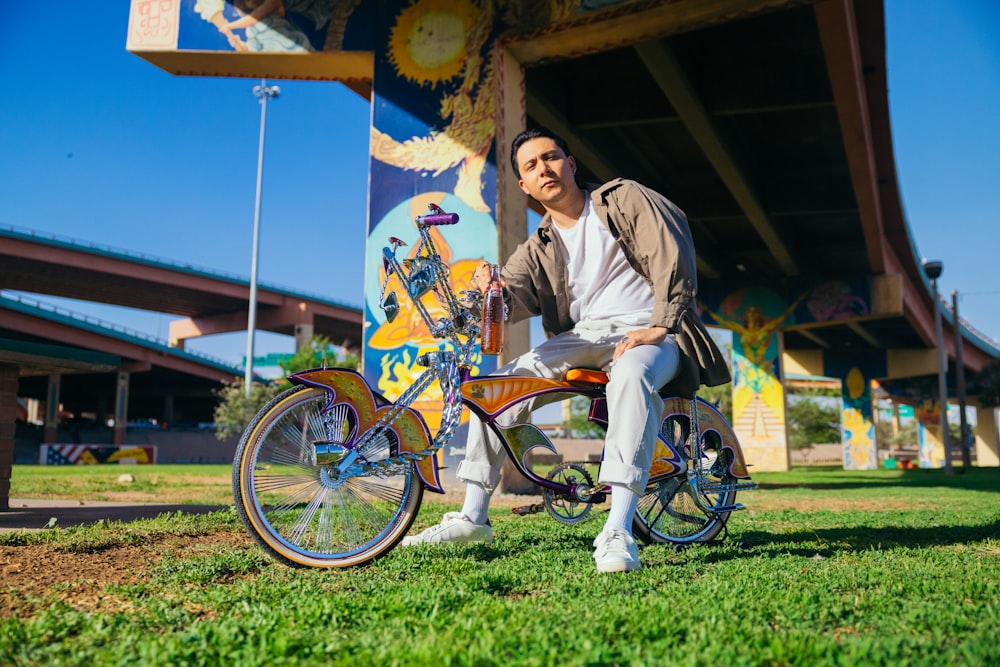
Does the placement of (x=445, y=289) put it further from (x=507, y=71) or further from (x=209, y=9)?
(x=209, y=9)

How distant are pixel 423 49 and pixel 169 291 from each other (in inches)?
1567

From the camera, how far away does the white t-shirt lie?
3.49 m

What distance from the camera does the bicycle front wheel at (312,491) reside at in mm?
2832

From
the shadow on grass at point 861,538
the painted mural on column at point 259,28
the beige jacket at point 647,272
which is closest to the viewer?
the beige jacket at point 647,272

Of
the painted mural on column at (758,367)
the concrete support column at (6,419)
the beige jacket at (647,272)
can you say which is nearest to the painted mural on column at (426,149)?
the concrete support column at (6,419)

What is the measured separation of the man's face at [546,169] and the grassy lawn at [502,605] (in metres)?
1.64

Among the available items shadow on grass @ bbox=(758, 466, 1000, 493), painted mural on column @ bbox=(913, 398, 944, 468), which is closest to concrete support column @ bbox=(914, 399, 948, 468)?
painted mural on column @ bbox=(913, 398, 944, 468)

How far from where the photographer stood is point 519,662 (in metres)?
1.63

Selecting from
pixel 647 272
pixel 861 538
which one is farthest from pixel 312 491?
pixel 861 538

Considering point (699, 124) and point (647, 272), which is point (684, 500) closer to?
point (647, 272)

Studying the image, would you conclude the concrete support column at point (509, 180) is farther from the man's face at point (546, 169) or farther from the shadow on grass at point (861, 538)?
the man's face at point (546, 169)

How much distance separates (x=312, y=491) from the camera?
298cm

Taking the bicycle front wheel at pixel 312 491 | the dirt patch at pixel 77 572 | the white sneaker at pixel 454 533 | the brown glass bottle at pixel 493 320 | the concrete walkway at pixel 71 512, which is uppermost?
the brown glass bottle at pixel 493 320

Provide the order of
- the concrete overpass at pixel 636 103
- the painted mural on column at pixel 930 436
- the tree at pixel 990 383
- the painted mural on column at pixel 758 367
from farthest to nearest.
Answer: the painted mural on column at pixel 930 436
the tree at pixel 990 383
the painted mural on column at pixel 758 367
the concrete overpass at pixel 636 103
